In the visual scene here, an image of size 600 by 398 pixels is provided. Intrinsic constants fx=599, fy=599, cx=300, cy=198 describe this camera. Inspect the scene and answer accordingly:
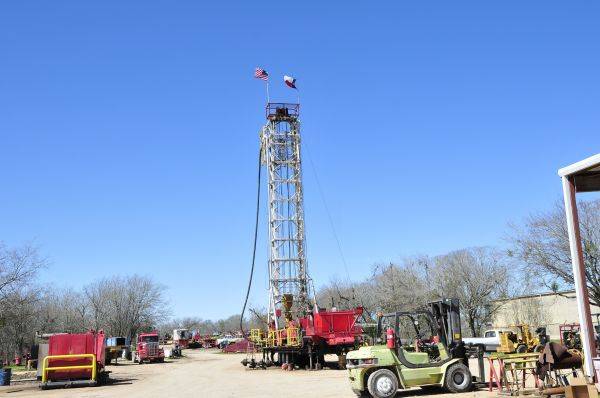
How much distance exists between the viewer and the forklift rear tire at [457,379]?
14500 millimetres

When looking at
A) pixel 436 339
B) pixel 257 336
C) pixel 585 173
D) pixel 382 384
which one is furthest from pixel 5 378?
pixel 585 173

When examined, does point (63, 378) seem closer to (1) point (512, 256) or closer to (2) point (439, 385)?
(2) point (439, 385)

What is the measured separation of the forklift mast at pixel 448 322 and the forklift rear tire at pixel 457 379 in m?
0.60

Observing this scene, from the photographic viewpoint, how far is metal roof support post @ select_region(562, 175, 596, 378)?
1013 centimetres

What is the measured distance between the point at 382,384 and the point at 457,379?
6.25ft

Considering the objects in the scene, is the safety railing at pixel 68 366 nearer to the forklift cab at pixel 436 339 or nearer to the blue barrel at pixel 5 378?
the blue barrel at pixel 5 378

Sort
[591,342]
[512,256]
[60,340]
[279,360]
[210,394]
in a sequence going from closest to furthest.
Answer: [591,342]
[210,394]
[60,340]
[279,360]
[512,256]

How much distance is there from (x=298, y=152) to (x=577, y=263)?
31868 millimetres

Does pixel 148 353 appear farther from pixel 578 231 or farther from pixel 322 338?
pixel 578 231

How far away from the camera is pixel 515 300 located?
50.8m

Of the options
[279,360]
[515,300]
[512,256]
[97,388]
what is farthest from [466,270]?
[97,388]

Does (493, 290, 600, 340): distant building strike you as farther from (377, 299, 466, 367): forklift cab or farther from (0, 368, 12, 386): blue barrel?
(0, 368, 12, 386): blue barrel

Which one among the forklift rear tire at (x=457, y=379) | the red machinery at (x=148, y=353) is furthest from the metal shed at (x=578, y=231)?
the red machinery at (x=148, y=353)

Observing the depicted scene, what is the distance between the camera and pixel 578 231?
34.6 ft
